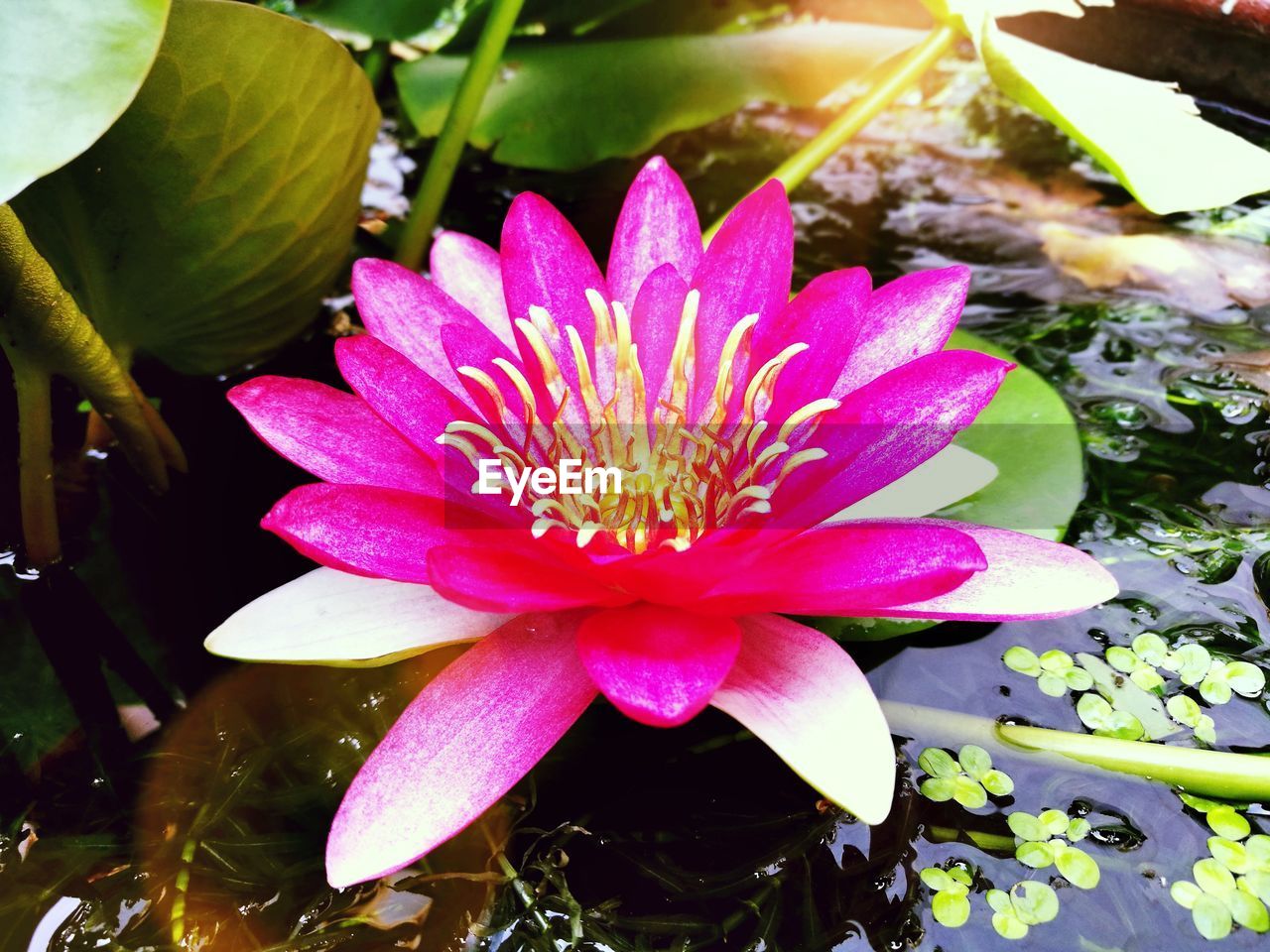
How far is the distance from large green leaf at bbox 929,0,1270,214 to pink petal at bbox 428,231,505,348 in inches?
23.7

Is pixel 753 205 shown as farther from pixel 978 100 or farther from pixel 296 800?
pixel 978 100

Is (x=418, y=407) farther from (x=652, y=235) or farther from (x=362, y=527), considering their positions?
(x=652, y=235)

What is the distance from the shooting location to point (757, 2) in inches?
76.0

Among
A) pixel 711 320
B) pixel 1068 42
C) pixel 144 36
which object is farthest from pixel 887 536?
pixel 1068 42

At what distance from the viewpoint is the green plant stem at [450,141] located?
1356 millimetres

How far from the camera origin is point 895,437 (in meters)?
0.77

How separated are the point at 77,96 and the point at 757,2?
1514mm

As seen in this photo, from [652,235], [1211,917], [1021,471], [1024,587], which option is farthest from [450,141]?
[1211,917]

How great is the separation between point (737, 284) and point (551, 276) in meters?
0.17

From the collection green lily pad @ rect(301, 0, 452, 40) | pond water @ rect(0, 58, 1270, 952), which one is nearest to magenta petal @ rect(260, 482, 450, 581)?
pond water @ rect(0, 58, 1270, 952)

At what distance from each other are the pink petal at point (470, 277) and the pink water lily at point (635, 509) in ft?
0.12
